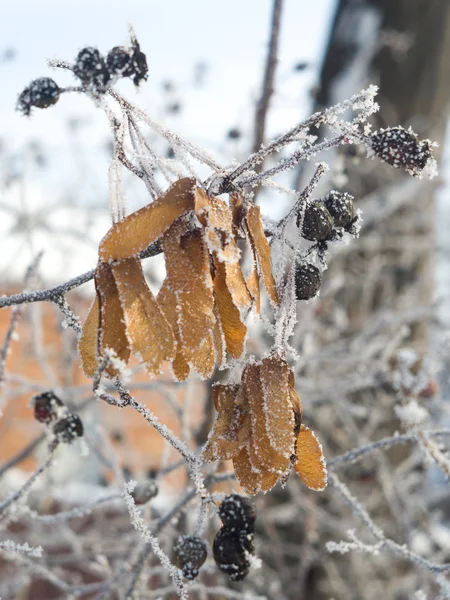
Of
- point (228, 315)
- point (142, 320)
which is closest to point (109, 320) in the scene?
point (142, 320)

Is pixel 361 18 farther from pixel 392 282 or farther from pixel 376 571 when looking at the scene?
pixel 376 571

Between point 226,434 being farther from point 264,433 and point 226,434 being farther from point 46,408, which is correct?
point 46,408

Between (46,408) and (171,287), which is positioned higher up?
(46,408)

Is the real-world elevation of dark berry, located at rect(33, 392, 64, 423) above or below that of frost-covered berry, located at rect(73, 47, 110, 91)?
below

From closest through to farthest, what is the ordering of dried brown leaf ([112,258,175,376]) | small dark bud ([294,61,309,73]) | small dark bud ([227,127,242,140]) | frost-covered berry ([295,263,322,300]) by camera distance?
dried brown leaf ([112,258,175,376]) → frost-covered berry ([295,263,322,300]) → small dark bud ([294,61,309,73]) → small dark bud ([227,127,242,140])

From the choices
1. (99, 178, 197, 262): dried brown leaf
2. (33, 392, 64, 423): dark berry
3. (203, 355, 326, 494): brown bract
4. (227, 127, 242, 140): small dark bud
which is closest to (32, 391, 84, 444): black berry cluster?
(33, 392, 64, 423): dark berry

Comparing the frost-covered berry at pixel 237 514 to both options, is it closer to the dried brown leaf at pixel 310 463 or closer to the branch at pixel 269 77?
the dried brown leaf at pixel 310 463

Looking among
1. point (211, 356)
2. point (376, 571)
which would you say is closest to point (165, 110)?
point (211, 356)

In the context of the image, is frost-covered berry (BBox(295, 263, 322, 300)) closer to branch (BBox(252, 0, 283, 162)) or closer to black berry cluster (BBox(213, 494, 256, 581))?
black berry cluster (BBox(213, 494, 256, 581))
